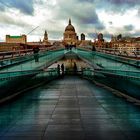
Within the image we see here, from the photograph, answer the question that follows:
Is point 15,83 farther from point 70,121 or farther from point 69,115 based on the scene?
point 70,121

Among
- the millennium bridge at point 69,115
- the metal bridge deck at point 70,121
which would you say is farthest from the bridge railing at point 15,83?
the metal bridge deck at point 70,121

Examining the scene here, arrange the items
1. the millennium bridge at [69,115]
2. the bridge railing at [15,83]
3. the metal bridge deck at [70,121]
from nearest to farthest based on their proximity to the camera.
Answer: the metal bridge deck at [70,121]
the millennium bridge at [69,115]
the bridge railing at [15,83]

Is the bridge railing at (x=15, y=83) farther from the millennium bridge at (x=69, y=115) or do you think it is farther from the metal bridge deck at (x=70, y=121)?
the metal bridge deck at (x=70, y=121)

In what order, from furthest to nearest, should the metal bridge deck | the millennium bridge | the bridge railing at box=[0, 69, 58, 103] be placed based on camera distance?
the bridge railing at box=[0, 69, 58, 103], the millennium bridge, the metal bridge deck

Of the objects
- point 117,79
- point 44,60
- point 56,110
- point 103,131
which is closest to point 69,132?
point 103,131

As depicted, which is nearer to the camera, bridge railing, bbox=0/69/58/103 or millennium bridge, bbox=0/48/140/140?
millennium bridge, bbox=0/48/140/140

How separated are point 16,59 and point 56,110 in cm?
946

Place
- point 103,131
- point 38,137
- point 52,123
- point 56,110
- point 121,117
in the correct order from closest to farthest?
point 38,137, point 103,131, point 52,123, point 121,117, point 56,110

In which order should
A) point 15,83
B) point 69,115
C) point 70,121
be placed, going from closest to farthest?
point 70,121 → point 69,115 → point 15,83

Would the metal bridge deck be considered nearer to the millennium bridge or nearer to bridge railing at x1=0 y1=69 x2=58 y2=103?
the millennium bridge

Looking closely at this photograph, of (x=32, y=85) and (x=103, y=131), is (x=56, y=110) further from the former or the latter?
(x=32, y=85)

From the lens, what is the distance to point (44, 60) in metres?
33.1

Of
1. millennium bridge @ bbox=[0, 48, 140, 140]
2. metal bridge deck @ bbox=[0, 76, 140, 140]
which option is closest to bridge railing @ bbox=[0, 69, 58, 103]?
millennium bridge @ bbox=[0, 48, 140, 140]

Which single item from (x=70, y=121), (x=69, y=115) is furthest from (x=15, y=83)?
(x=70, y=121)
